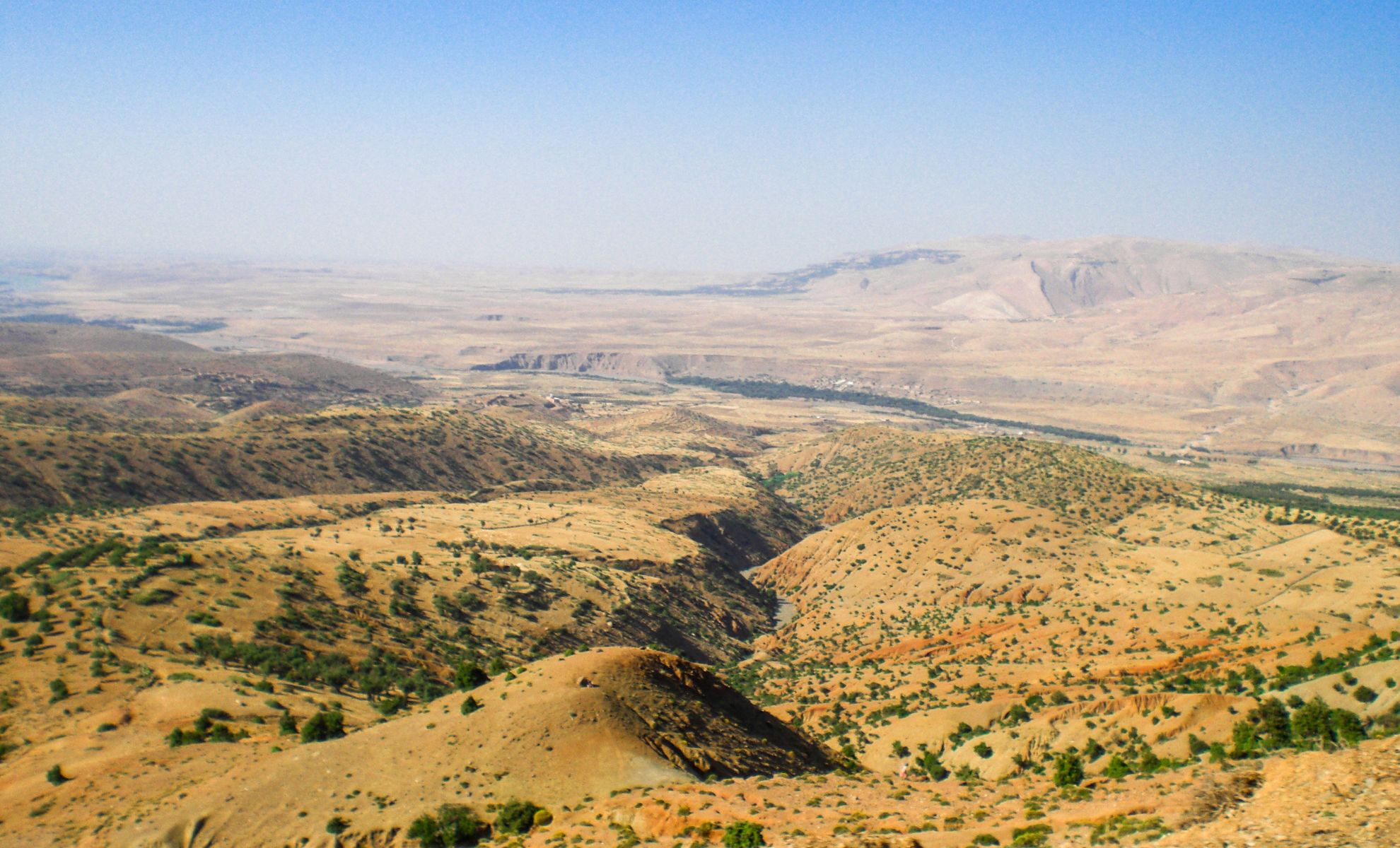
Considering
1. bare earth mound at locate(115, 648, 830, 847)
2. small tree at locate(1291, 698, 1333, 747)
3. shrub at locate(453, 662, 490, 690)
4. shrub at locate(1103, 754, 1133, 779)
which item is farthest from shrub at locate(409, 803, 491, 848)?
small tree at locate(1291, 698, 1333, 747)

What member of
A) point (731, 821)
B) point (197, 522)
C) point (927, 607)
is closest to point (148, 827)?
point (731, 821)

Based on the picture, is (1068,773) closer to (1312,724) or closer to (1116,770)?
(1116,770)

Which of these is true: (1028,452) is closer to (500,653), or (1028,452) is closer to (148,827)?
(500,653)

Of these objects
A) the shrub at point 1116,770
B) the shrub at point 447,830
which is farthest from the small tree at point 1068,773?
the shrub at point 447,830

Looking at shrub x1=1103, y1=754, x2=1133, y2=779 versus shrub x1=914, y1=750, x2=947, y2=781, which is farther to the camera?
shrub x1=914, y1=750, x2=947, y2=781

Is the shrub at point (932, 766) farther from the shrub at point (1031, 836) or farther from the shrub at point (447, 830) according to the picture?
the shrub at point (447, 830)

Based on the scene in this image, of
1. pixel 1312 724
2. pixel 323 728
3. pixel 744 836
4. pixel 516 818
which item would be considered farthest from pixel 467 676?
pixel 1312 724

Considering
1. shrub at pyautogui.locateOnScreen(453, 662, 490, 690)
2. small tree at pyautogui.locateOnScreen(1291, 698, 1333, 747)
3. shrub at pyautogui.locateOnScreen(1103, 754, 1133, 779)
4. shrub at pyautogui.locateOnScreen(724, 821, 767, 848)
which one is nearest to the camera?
shrub at pyautogui.locateOnScreen(724, 821, 767, 848)

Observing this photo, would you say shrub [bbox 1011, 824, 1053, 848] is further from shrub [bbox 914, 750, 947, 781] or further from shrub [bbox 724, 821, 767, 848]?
shrub [bbox 914, 750, 947, 781]
